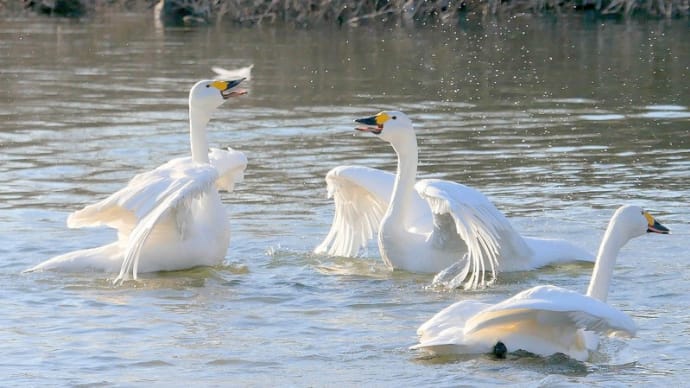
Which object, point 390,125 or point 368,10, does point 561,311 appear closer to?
point 390,125

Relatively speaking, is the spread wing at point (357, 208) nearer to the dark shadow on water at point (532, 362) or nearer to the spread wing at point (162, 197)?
the spread wing at point (162, 197)

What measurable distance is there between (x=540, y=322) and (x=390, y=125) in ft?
9.82

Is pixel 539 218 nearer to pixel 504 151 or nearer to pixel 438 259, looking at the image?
pixel 438 259

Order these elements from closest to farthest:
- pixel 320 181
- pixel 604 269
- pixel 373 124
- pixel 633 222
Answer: pixel 604 269
pixel 633 222
pixel 373 124
pixel 320 181

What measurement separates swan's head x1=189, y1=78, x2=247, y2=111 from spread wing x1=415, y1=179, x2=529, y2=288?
1976 millimetres

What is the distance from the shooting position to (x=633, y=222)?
25.8 feet

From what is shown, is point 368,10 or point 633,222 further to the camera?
point 368,10

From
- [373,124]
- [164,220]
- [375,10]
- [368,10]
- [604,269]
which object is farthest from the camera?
[368,10]

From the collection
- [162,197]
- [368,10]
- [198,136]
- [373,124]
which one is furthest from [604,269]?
[368,10]

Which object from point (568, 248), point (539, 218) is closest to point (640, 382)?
point (568, 248)

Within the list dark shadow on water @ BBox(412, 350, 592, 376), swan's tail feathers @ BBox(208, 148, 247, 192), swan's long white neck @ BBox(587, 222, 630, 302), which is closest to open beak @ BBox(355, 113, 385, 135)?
swan's tail feathers @ BBox(208, 148, 247, 192)

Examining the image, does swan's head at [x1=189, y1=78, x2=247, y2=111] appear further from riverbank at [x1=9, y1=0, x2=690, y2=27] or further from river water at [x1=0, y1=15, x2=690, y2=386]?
riverbank at [x1=9, y1=0, x2=690, y2=27]

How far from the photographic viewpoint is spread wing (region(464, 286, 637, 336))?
6.70 meters

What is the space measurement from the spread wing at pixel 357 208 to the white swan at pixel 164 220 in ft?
2.80
